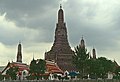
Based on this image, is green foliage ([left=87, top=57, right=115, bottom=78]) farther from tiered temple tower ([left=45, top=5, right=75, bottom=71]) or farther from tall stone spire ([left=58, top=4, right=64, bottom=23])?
tall stone spire ([left=58, top=4, right=64, bottom=23])

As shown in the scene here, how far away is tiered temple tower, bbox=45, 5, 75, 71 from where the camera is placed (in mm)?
143500

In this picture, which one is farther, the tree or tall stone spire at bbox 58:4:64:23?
tall stone spire at bbox 58:4:64:23

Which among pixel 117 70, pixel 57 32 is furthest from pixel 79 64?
pixel 57 32

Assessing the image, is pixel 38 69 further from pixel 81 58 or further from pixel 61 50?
pixel 61 50

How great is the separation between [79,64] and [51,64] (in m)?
38.6

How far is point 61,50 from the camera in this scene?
146500mm

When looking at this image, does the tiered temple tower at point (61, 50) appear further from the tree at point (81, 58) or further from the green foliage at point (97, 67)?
the tree at point (81, 58)

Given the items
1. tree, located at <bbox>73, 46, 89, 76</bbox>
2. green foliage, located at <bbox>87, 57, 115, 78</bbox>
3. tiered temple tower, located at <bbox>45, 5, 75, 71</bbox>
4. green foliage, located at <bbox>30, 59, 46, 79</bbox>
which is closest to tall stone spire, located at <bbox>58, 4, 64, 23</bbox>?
tiered temple tower, located at <bbox>45, 5, 75, 71</bbox>

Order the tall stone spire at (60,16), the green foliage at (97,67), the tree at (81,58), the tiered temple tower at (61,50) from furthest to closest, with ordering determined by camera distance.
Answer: the tall stone spire at (60,16) → the tiered temple tower at (61,50) → the green foliage at (97,67) → the tree at (81,58)

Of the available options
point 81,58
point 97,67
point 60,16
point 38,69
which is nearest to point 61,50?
point 60,16

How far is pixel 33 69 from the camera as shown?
96.6 m

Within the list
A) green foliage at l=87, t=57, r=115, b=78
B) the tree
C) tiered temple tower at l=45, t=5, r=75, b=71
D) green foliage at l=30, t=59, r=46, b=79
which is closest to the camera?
the tree

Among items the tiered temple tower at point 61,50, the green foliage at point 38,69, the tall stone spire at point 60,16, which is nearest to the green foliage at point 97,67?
the green foliage at point 38,69

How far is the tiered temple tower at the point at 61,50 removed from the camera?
14350 cm
